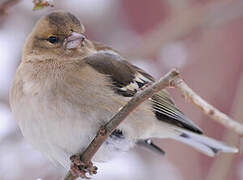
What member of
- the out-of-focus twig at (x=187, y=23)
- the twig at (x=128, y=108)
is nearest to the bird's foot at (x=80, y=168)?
the twig at (x=128, y=108)

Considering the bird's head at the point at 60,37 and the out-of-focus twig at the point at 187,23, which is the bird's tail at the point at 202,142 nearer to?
the bird's head at the point at 60,37

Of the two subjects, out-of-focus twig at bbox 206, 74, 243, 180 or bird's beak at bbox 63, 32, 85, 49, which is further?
bird's beak at bbox 63, 32, 85, 49

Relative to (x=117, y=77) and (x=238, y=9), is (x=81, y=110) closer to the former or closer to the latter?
(x=117, y=77)

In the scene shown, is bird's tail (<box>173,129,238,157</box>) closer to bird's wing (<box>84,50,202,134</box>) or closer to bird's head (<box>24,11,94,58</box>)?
bird's wing (<box>84,50,202,134</box>)

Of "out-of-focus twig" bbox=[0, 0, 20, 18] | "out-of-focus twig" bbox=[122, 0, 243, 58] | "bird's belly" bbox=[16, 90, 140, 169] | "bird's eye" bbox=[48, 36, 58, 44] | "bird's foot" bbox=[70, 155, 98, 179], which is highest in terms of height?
"out-of-focus twig" bbox=[122, 0, 243, 58]

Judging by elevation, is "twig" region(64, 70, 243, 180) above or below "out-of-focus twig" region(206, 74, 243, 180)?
below

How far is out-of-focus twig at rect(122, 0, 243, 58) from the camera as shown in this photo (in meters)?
4.66

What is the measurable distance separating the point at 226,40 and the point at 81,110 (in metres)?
2.84

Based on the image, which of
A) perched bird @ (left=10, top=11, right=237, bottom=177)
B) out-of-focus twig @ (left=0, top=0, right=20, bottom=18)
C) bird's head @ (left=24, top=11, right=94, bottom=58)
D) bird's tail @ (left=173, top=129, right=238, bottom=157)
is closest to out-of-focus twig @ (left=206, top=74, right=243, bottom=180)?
perched bird @ (left=10, top=11, right=237, bottom=177)

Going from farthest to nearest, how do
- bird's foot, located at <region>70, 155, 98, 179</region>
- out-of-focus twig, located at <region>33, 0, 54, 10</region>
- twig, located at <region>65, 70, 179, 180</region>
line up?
bird's foot, located at <region>70, 155, 98, 179</region>
out-of-focus twig, located at <region>33, 0, 54, 10</region>
twig, located at <region>65, 70, 179, 180</region>

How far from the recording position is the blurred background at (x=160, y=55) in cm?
453

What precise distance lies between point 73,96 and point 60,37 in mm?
556

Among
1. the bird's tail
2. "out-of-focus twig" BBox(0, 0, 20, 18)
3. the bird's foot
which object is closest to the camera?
"out-of-focus twig" BBox(0, 0, 20, 18)

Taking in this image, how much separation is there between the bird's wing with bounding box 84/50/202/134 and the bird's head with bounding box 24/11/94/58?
5.1 inches
